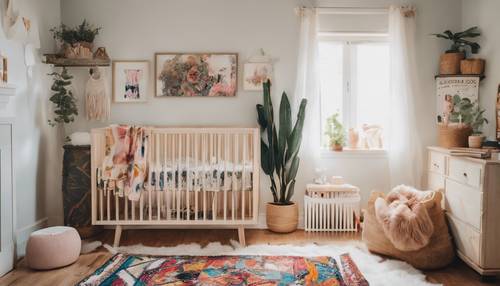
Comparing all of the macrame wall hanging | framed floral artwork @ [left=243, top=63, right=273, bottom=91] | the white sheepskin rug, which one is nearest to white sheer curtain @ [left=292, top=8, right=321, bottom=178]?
framed floral artwork @ [left=243, top=63, right=273, bottom=91]

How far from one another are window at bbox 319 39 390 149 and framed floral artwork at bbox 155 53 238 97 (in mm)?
902

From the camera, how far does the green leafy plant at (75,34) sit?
3777 millimetres

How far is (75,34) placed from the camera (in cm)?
377

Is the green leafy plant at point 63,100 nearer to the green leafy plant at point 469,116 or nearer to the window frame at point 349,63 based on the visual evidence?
the window frame at point 349,63

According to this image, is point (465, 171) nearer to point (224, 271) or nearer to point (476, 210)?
point (476, 210)

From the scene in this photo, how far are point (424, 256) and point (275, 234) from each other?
1.33 m

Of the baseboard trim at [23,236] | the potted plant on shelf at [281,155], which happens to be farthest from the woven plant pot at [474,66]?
the baseboard trim at [23,236]

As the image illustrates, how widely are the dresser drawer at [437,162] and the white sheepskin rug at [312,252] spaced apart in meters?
0.86

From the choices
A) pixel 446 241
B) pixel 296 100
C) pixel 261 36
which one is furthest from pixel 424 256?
pixel 261 36

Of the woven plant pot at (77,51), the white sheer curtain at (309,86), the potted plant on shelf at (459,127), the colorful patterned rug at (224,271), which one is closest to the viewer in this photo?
the colorful patterned rug at (224,271)

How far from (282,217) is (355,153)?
0.96m

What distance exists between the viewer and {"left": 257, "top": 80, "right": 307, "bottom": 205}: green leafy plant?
3.88m

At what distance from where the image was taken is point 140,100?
4.04m

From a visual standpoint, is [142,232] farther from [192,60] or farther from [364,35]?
[364,35]
